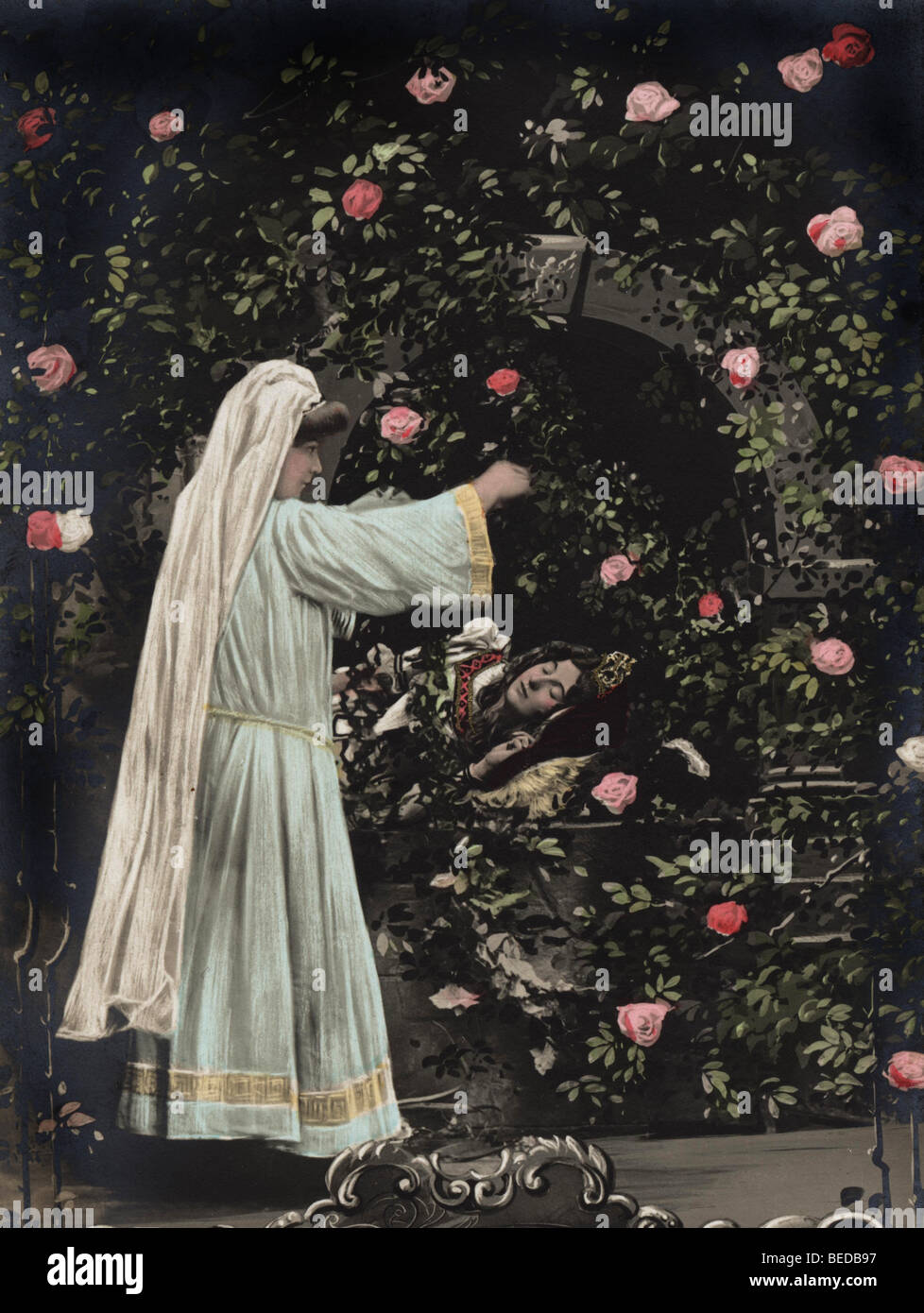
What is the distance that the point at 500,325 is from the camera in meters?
2.38

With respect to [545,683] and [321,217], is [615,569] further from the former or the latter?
[321,217]

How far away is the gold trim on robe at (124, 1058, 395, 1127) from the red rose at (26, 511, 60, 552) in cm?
117

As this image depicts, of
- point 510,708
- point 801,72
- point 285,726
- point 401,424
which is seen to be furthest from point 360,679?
point 801,72

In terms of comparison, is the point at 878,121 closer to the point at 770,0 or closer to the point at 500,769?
the point at 770,0

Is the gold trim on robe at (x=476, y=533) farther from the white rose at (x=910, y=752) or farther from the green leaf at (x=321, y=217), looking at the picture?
the white rose at (x=910, y=752)

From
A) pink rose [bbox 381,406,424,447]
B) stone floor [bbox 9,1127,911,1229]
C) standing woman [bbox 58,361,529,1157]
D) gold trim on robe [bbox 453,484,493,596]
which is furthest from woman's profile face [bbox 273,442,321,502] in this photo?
stone floor [bbox 9,1127,911,1229]

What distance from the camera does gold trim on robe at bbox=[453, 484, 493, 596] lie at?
2.37 meters

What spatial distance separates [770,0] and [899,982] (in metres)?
2.23

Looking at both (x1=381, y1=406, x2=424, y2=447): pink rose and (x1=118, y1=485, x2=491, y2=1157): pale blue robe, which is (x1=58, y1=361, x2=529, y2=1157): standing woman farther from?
(x1=381, y1=406, x2=424, y2=447): pink rose

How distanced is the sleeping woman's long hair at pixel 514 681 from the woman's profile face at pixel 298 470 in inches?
23.9

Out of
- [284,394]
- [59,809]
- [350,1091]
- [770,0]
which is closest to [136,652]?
[59,809]

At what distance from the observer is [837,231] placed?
241 cm

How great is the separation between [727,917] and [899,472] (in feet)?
3.52

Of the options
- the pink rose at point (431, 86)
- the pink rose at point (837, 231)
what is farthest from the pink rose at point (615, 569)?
the pink rose at point (431, 86)
